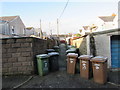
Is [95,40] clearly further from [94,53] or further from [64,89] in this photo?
[64,89]

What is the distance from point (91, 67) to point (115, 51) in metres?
2.40

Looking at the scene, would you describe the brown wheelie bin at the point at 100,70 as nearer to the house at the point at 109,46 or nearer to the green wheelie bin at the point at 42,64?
the house at the point at 109,46

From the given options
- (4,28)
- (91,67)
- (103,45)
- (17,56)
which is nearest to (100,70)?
(91,67)

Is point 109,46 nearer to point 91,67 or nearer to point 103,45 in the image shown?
point 103,45

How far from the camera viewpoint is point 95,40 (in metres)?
5.54

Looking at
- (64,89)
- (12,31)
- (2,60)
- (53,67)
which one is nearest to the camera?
(64,89)

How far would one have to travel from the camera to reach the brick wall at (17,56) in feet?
14.6

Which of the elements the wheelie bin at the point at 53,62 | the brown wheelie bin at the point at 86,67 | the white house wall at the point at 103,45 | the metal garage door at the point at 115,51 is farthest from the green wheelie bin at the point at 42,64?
the metal garage door at the point at 115,51

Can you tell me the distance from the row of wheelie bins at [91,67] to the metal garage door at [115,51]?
1.98 m

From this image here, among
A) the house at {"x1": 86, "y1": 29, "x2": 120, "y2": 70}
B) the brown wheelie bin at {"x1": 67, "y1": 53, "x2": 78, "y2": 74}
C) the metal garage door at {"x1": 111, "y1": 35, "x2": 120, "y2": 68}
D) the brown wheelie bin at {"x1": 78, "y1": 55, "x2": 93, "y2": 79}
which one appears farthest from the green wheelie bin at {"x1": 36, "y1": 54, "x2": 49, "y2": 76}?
the metal garage door at {"x1": 111, "y1": 35, "x2": 120, "y2": 68}

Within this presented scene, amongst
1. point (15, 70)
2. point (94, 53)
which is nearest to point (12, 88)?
point (15, 70)

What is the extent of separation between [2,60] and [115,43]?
265 inches

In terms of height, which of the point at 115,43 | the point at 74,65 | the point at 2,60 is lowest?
the point at 74,65

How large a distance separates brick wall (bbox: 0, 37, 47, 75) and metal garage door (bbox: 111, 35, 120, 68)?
16.1 feet
